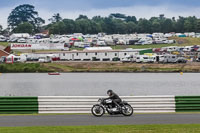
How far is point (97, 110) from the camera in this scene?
902 inches

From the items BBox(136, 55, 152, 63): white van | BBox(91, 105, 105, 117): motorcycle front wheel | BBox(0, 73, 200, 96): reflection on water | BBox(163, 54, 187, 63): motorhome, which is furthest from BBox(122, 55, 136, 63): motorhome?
BBox(91, 105, 105, 117): motorcycle front wheel

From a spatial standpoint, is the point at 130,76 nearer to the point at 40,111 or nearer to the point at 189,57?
the point at 189,57

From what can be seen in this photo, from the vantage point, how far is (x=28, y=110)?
24.5 meters

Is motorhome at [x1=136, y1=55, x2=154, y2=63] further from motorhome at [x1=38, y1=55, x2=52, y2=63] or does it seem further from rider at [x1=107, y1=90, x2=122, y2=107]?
rider at [x1=107, y1=90, x2=122, y2=107]

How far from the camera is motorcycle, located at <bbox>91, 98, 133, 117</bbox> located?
75.2 ft

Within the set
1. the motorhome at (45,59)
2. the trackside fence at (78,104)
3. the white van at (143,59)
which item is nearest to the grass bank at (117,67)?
the white van at (143,59)

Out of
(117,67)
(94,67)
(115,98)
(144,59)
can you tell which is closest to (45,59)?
(94,67)

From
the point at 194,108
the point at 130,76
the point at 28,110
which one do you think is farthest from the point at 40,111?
the point at 130,76

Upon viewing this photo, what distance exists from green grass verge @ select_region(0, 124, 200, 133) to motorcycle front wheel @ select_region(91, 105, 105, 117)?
3.73 m

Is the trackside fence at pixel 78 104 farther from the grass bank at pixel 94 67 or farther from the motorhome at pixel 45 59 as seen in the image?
the motorhome at pixel 45 59

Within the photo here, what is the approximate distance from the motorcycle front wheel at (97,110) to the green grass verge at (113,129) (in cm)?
373

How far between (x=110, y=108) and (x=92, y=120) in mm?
1869

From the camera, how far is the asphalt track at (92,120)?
805 inches

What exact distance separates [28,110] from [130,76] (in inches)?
2591
